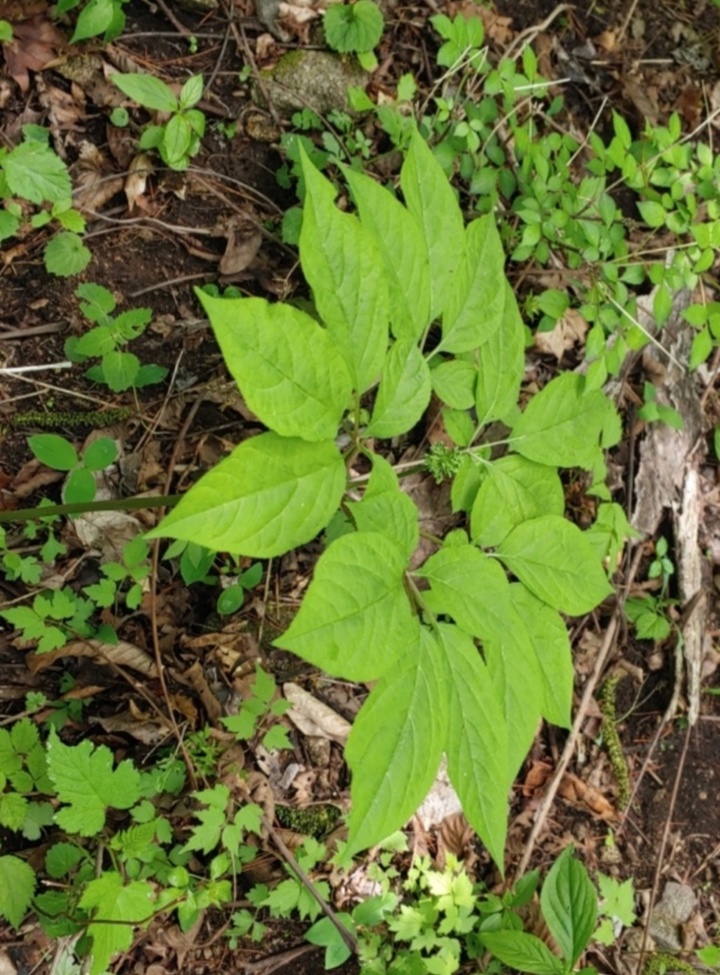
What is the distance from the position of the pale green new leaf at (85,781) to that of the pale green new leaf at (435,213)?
1.23 metres

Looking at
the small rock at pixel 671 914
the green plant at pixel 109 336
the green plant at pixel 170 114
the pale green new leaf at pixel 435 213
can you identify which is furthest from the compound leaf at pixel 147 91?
the small rock at pixel 671 914

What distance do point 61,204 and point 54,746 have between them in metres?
1.40

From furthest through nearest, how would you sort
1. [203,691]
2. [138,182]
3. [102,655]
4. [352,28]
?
[352,28] → [138,182] → [203,691] → [102,655]

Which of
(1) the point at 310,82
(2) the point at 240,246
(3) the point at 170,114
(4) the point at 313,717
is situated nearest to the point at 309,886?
(4) the point at 313,717

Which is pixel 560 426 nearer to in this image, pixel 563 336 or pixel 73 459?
pixel 563 336

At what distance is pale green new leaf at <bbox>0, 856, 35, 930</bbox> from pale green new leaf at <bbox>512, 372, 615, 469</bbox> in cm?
155

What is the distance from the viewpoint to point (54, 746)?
1823 millimetres

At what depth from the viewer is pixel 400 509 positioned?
1546mm

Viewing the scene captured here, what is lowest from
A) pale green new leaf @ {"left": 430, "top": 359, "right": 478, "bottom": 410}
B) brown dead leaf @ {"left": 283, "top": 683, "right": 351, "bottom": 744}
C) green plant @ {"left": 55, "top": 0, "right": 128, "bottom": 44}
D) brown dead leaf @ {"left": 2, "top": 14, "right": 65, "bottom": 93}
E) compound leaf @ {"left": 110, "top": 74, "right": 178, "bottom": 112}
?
brown dead leaf @ {"left": 283, "top": 683, "right": 351, "bottom": 744}

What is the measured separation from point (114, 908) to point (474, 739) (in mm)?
956

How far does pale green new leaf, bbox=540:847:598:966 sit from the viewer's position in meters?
2.29

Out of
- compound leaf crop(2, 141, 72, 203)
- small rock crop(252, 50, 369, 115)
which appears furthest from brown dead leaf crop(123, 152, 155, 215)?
small rock crop(252, 50, 369, 115)

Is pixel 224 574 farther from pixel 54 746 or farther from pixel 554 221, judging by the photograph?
pixel 554 221

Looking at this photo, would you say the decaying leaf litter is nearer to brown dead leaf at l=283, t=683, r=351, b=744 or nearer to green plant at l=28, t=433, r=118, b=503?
brown dead leaf at l=283, t=683, r=351, b=744
